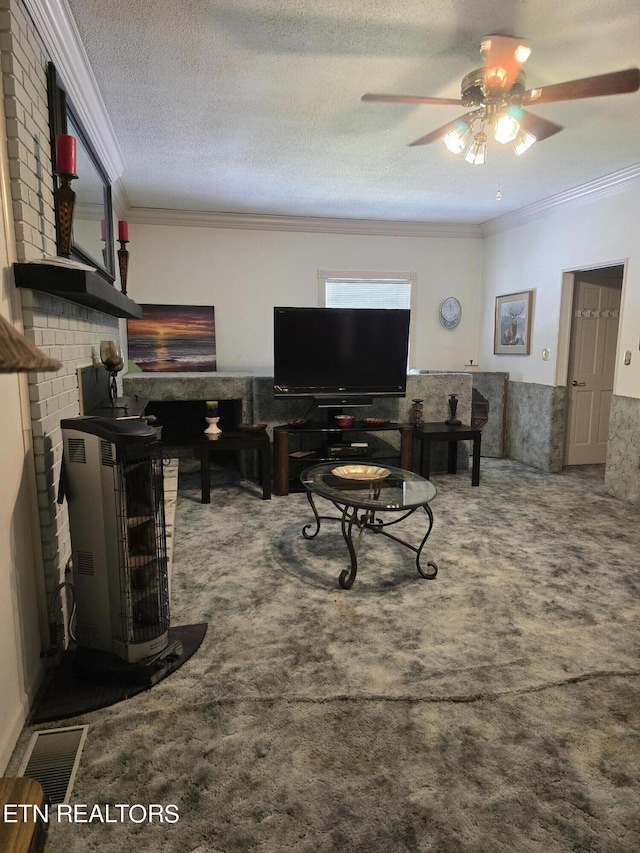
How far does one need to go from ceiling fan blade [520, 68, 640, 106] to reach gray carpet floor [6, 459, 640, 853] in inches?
92.4

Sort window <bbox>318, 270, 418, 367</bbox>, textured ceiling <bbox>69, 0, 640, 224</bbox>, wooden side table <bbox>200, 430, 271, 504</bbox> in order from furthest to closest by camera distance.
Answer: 1. window <bbox>318, 270, 418, 367</bbox>
2. wooden side table <bbox>200, 430, 271, 504</bbox>
3. textured ceiling <bbox>69, 0, 640, 224</bbox>

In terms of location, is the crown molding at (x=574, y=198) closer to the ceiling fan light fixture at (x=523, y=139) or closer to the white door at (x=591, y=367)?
the white door at (x=591, y=367)

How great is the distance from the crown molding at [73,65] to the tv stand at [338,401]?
2.47 metres

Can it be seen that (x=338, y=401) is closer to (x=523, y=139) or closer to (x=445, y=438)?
(x=445, y=438)

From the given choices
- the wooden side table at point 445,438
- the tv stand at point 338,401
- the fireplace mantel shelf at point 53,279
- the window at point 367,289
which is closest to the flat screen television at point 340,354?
the tv stand at point 338,401

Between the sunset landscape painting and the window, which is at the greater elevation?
the window

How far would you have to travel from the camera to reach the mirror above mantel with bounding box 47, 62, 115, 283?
220 centimetres

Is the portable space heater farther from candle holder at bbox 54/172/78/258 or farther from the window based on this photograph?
the window

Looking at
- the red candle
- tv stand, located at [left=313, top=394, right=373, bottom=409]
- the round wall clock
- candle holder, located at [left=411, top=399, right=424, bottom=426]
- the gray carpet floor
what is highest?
the red candle

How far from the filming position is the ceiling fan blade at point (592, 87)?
6.71 feet

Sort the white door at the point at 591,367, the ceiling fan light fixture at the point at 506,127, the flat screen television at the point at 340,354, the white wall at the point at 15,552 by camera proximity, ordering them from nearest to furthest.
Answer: the white wall at the point at 15,552
the ceiling fan light fixture at the point at 506,127
the flat screen television at the point at 340,354
the white door at the point at 591,367

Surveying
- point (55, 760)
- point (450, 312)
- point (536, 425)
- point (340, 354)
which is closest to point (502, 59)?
point (340, 354)

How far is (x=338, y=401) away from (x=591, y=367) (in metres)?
2.78

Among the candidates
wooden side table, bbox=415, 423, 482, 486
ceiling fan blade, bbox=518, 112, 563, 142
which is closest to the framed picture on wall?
wooden side table, bbox=415, 423, 482, 486
